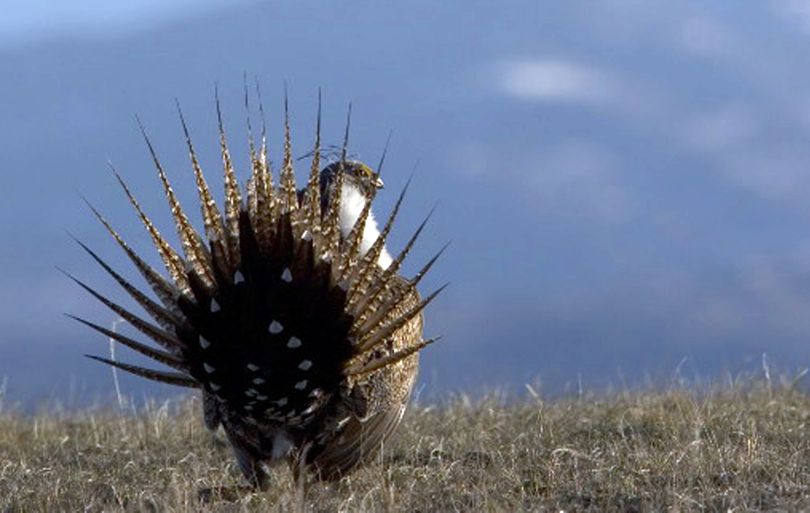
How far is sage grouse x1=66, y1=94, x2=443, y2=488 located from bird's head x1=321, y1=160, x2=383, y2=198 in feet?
1.62

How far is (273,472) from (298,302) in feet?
2.47

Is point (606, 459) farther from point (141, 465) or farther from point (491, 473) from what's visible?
point (141, 465)

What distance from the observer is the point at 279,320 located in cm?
485

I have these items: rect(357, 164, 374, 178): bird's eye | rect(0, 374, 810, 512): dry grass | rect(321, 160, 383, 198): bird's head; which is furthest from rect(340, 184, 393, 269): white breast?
rect(0, 374, 810, 512): dry grass

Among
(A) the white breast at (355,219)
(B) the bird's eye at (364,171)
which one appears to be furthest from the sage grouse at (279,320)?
(B) the bird's eye at (364,171)

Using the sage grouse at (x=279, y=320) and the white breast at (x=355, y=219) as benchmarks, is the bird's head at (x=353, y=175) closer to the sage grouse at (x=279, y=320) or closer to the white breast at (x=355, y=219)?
the white breast at (x=355, y=219)

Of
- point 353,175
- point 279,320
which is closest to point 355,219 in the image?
point 353,175

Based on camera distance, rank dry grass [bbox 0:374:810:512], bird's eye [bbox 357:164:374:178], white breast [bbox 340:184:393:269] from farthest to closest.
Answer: bird's eye [bbox 357:164:374:178] < white breast [bbox 340:184:393:269] < dry grass [bbox 0:374:810:512]


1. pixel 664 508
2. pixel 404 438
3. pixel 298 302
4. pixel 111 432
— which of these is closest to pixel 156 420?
pixel 111 432

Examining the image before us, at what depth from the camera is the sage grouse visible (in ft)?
15.9

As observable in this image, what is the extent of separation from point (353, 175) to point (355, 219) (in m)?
0.39

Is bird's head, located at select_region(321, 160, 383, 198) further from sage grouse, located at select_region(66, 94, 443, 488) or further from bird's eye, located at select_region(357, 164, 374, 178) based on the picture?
sage grouse, located at select_region(66, 94, 443, 488)

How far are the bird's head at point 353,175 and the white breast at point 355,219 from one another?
4 centimetres

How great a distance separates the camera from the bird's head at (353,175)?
5776 mm
